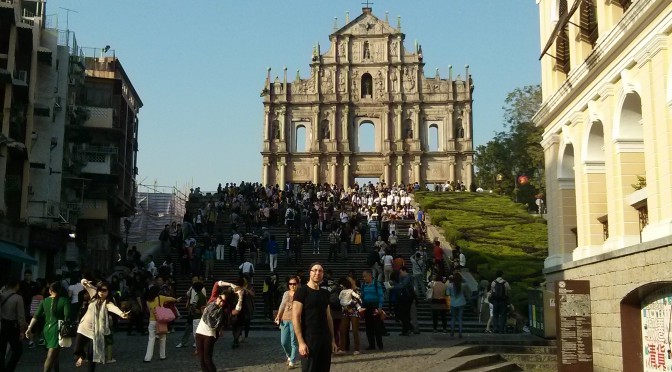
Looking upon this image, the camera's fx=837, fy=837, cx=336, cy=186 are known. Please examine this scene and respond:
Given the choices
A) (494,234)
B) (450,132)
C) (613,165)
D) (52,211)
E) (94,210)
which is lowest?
(613,165)

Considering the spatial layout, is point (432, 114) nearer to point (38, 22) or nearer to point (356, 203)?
point (356, 203)

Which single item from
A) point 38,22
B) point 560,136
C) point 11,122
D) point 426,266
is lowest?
point 426,266

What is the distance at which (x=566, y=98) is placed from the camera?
688 inches

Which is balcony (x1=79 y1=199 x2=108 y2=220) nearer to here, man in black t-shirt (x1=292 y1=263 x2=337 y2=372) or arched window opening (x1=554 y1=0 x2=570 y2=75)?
arched window opening (x1=554 y1=0 x2=570 y2=75)

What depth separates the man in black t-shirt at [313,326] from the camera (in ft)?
30.0

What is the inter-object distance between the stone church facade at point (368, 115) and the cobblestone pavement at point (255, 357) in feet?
139

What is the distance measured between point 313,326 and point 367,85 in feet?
179

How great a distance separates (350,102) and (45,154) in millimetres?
33789

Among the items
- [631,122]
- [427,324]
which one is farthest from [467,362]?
[427,324]

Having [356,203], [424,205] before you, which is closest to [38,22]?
[356,203]

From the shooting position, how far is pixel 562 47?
18.7m

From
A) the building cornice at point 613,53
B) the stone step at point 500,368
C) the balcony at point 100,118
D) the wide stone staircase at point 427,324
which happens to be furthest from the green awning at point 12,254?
the building cornice at point 613,53

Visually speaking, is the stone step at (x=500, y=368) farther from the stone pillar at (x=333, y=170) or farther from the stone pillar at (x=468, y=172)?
the stone pillar at (x=333, y=170)

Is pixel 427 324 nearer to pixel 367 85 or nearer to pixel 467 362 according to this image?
pixel 467 362
